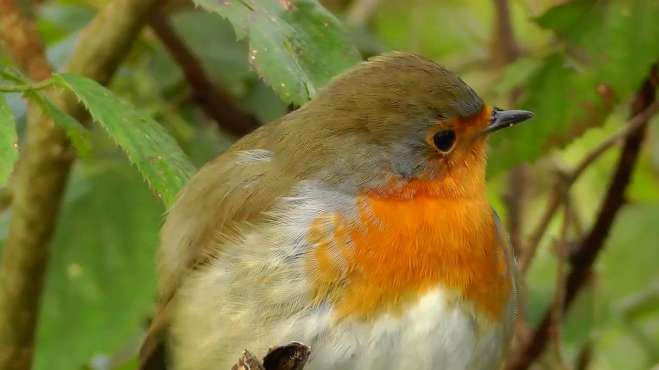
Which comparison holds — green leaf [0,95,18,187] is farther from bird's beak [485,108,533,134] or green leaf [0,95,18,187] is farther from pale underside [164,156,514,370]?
bird's beak [485,108,533,134]

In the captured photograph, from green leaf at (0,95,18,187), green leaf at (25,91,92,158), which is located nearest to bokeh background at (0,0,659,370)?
green leaf at (25,91,92,158)

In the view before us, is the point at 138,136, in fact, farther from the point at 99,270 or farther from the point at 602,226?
the point at 602,226

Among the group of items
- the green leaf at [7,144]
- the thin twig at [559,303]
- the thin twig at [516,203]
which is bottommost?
the thin twig at [516,203]

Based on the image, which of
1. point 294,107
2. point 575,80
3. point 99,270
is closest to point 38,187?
point 99,270

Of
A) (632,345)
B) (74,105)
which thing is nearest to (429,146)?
(74,105)

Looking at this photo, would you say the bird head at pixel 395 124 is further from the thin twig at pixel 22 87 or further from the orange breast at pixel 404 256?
the thin twig at pixel 22 87

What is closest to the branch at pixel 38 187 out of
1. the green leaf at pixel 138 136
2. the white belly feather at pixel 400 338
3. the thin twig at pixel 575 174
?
the green leaf at pixel 138 136
